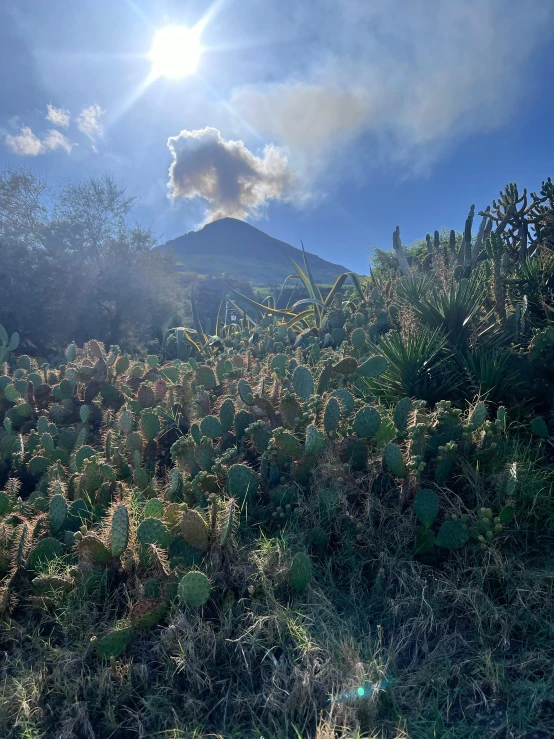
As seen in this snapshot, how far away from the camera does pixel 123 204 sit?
64.9ft

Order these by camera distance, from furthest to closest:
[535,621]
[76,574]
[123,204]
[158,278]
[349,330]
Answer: [123,204]
[158,278]
[349,330]
[76,574]
[535,621]

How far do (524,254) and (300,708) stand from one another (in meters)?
6.82

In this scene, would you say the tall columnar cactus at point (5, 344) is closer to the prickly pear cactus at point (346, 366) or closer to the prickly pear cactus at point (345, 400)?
the prickly pear cactus at point (346, 366)

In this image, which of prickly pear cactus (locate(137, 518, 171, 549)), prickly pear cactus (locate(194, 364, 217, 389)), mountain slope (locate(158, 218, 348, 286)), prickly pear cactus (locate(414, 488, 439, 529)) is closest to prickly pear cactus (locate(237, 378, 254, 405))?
prickly pear cactus (locate(194, 364, 217, 389))

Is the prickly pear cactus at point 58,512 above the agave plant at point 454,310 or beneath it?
beneath

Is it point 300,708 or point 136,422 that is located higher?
point 136,422

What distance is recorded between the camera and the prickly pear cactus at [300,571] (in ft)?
9.15

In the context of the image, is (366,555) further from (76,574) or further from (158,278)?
(158,278)

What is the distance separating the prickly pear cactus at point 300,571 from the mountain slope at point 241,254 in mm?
99013

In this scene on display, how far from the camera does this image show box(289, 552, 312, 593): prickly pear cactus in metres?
2.79

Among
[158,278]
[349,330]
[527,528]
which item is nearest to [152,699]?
A: [527,528]

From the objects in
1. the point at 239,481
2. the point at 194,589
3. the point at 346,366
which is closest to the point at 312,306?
the point at 346,366

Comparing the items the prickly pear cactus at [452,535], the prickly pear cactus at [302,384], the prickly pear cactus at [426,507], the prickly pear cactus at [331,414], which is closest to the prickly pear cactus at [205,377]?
the prickly pear cactus at [302,384]

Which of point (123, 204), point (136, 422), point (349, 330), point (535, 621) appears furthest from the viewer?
point (123, 204)
